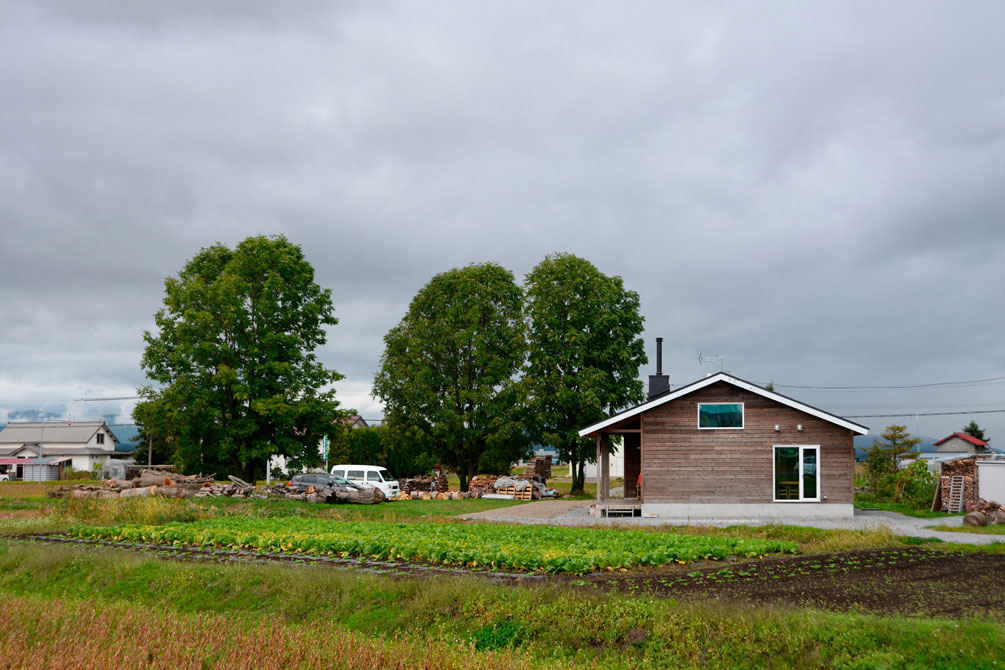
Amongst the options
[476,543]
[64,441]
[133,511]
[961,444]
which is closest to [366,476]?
[133,511]

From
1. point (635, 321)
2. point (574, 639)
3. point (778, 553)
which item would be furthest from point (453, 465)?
point (574, 639)

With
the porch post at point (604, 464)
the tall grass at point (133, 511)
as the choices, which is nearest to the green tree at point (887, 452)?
the porch post at point (604, 464)

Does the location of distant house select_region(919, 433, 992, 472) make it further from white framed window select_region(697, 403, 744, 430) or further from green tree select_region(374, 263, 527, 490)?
white framed window select_region(697, 403, 744, 430)

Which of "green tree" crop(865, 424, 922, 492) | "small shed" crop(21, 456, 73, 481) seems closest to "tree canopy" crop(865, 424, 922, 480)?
"green tree" crop(865, 424, 922, 492)

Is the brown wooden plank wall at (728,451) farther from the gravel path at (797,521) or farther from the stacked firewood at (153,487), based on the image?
the stacked firewood at (153,487)

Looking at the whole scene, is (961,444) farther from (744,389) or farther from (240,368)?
(240,368)

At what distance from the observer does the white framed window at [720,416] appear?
1127 inches

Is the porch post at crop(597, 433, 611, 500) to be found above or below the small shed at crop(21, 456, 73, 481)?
above

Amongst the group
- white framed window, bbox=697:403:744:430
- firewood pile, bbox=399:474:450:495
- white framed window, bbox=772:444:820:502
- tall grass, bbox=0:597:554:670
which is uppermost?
white framed window, bbox=697:403:744:430

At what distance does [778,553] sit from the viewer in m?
17.1

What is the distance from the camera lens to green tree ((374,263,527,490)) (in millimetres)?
44312

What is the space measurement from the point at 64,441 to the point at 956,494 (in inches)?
3297

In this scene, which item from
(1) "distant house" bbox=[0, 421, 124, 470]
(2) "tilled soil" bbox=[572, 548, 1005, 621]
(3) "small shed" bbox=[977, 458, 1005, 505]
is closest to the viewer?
(2) "tilled soil" bbox=[572, 548, 1005, 621]

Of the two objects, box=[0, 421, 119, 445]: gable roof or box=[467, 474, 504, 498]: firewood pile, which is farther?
box=[0, 421, 119, 445]: gable roof
